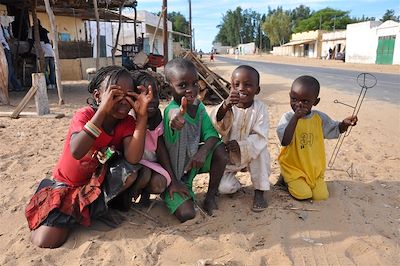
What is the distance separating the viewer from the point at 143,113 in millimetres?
2219

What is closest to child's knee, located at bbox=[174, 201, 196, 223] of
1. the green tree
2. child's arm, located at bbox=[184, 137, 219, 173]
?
child's arm, located at bbox=[184, 137, 219, 173]

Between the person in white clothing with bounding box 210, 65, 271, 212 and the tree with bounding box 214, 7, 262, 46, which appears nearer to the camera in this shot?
the person in white clothing with bounding box 210, 65, 271, 212

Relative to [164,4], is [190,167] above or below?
below

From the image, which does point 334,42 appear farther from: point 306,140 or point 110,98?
point 110,98

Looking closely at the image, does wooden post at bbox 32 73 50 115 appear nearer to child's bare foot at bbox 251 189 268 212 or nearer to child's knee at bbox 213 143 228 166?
child's knee at bbox 213 143 228 166

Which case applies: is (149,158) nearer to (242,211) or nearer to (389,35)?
(242,211)

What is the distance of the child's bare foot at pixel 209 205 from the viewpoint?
2717 mm

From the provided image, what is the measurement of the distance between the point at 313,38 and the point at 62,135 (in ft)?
177

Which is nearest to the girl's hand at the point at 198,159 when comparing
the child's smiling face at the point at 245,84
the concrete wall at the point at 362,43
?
the child's smiling face at the point at 245,84

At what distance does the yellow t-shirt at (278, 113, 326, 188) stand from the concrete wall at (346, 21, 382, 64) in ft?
110

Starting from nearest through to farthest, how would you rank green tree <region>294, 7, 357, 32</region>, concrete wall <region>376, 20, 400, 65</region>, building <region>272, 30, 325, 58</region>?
concrete wall <region>376, 20, 400, 65</region>
building <region>272, 30, 325, 58</region>
green tree <region>294, 7, 357, 32</region>

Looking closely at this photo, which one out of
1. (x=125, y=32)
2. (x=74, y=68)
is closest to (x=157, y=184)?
(x=74, y=68)

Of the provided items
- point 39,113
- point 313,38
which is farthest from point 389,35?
point 39,113

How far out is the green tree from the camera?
71875 mm
